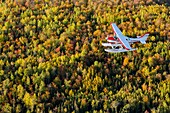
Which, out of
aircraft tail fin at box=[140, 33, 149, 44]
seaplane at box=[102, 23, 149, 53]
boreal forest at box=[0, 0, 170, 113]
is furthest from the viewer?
aircraft tail fin at box=[140, 33, 149, 44]

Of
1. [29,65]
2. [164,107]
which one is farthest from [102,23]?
[164,107]

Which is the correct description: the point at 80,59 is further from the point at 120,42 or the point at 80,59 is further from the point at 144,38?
the point at 144,38

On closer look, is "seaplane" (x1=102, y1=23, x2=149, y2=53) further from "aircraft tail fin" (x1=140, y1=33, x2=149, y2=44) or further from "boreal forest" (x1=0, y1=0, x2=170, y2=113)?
"boreal forest" (x1=0, y1=0, x2=170, y2=113)

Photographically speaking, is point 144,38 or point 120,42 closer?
point 120,42

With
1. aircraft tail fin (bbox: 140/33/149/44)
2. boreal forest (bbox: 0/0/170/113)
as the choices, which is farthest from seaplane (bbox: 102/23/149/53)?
boreal forest (bbox: 0/0/170/113)

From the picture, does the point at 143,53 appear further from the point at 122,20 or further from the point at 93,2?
the point at 93,2

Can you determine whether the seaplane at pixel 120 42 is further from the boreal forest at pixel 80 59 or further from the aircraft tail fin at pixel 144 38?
the boreal forest at pixel 80 59

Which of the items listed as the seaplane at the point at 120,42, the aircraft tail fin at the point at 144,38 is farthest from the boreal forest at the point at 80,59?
the seaplane at the point at 120,42

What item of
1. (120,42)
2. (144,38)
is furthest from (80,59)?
(144,38)

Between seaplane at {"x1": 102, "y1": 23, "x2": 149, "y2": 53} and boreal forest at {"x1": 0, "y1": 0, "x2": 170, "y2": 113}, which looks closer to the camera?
boreal forest at {"x1": 0, "y1": 0, "x2": 170, "y2": 113}
